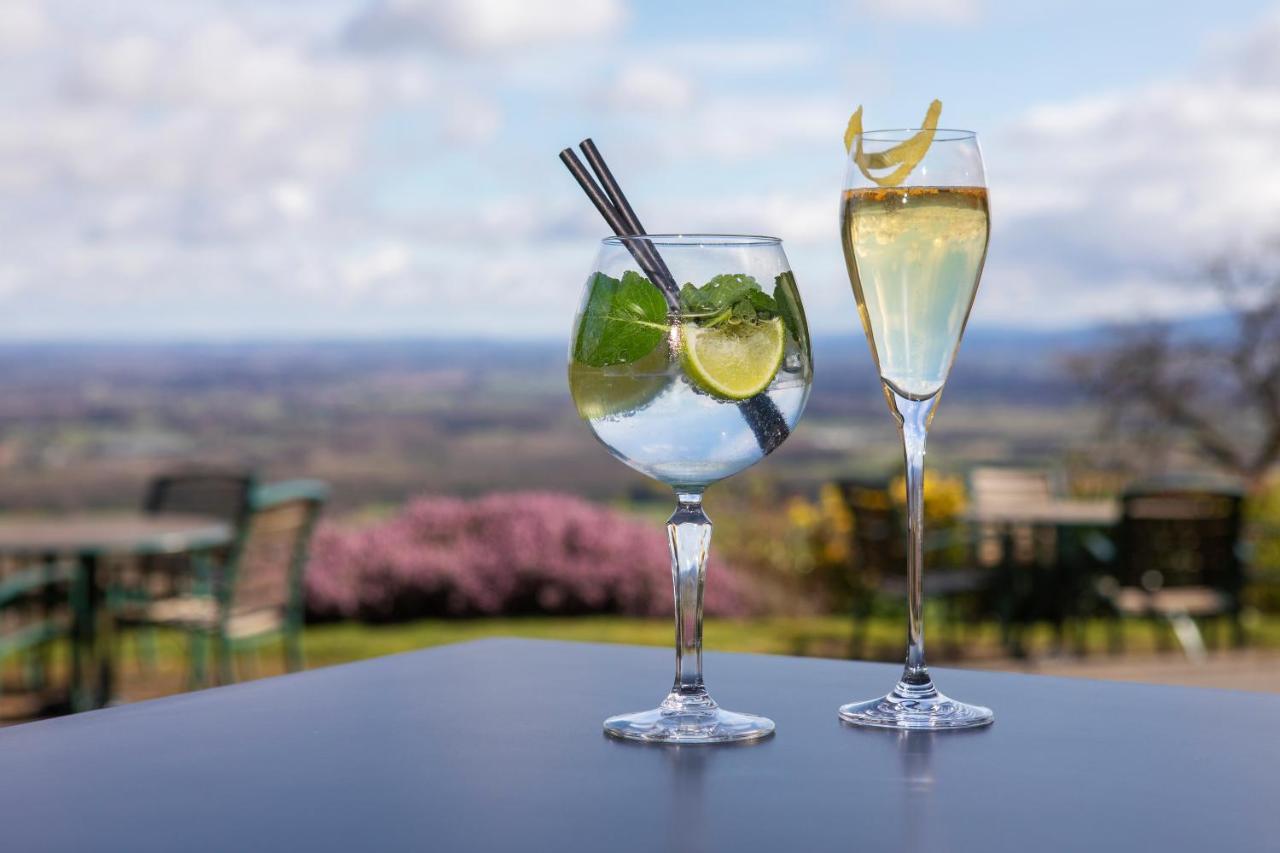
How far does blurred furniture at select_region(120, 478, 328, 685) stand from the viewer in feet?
21.0

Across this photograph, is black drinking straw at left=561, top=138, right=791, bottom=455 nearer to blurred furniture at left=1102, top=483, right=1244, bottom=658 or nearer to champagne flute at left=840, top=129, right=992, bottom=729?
champagne flute at left=840, top=129, right=992, bottom=729

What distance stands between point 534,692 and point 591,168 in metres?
0.38

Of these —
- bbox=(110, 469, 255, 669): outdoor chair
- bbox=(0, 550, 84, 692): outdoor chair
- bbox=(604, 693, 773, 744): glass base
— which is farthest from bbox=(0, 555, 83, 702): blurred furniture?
bbox=(604, 693, 773, 744): glass base

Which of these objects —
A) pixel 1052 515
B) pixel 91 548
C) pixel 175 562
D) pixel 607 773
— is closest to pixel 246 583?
pixel 175 562

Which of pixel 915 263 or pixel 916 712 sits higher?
pixel 915 263

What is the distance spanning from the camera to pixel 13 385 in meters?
14.6

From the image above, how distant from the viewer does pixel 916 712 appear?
3.33 feet

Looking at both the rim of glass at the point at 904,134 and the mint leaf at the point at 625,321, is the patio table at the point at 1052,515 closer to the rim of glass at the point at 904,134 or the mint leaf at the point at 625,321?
the rim of glass at the point at 904,134

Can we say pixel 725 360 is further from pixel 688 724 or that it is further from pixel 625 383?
pixel 688 724

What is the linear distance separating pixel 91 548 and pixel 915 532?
5110mm

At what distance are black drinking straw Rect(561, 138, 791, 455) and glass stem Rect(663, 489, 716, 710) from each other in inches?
2.6

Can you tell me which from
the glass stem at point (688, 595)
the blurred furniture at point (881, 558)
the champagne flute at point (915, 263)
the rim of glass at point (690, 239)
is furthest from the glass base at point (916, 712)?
the blurred furniture at point (881, 558)

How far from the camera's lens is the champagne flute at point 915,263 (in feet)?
3.43

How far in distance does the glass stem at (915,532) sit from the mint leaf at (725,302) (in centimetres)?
15
